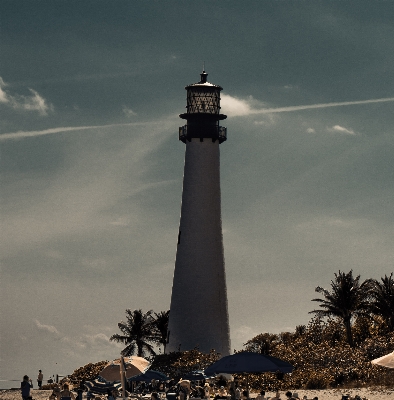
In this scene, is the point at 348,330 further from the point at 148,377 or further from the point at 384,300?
the point at 148,377

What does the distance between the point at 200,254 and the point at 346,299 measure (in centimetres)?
1124

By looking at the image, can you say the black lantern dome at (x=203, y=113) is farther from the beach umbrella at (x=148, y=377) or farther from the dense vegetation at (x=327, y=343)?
the beach umbrella at (x=148, y=377)

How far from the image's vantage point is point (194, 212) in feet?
219

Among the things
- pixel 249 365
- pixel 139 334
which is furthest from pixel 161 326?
pixel 249 365

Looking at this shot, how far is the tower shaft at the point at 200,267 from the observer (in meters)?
65.8

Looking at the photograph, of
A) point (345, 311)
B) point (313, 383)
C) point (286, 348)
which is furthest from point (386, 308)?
point (313, 383)

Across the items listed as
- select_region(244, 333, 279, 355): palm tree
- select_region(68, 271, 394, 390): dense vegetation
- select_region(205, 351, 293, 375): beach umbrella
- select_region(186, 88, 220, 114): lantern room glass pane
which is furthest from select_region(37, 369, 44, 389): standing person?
select_region(205, 351, 293, 375): beach umbrella

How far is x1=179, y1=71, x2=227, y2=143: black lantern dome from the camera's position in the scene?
68125 mm

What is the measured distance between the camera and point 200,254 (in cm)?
6619

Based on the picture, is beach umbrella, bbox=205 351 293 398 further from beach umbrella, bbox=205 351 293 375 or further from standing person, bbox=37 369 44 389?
standing person, bbox=37 369 44 389

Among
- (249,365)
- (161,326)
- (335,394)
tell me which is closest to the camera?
(249,365)

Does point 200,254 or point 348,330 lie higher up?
point 200,254

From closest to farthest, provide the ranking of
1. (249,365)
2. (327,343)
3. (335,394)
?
(249,365) → (335,394) → (327,343)

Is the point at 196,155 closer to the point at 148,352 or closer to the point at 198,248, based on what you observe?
the point at 198,248
